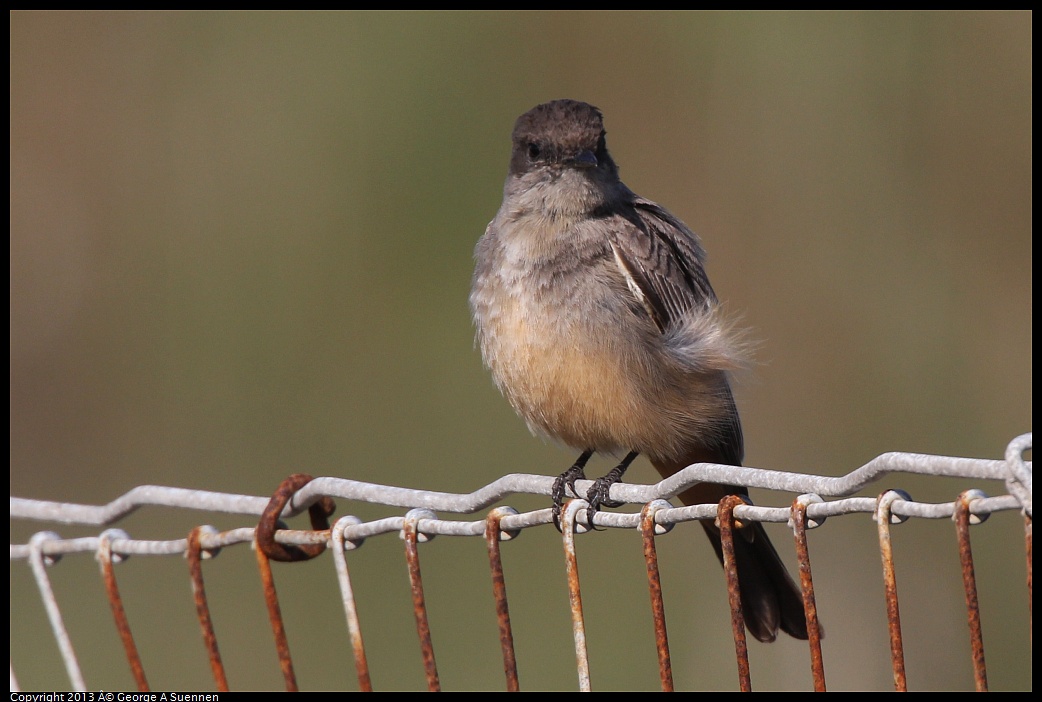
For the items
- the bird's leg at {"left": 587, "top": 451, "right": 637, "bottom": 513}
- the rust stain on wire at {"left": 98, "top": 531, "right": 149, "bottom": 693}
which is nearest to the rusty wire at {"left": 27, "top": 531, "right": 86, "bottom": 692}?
the rust stain on wire at {"left": 98, "top": 531, "right": 149, "bottom": 693}

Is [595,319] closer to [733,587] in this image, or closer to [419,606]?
[419,606]

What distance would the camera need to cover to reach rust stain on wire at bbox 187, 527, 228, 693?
279 centimetres

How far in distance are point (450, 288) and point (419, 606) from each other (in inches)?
204

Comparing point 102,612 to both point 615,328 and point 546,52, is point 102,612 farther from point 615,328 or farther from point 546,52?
point 546,52

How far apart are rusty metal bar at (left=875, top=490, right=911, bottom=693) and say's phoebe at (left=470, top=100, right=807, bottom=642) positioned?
195 centimetres

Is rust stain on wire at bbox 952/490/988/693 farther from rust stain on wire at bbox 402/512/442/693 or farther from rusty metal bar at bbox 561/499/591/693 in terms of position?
rust stain on wire at bbox 402/512/442/693

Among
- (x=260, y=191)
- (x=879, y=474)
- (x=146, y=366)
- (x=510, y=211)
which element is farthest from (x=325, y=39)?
(x=879, y=474)

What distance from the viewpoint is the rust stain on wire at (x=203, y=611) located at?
110 inches

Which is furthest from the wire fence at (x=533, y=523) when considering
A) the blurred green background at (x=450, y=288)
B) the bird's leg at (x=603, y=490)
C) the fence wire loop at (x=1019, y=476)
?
the blurred green background at (x=450, y=288)

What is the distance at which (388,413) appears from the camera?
7.45 meters

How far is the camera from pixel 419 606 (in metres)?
2.52

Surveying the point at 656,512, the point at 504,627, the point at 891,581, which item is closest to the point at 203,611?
the point at 504,627

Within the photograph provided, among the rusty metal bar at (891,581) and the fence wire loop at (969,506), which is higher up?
the fence wire loop at (969,506)

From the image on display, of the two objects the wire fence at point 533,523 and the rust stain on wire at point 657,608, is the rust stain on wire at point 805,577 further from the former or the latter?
the rust stain on wire at point 657,608
